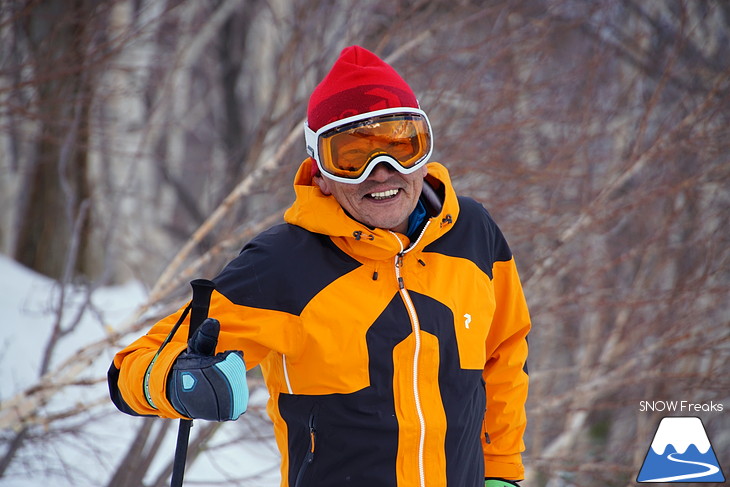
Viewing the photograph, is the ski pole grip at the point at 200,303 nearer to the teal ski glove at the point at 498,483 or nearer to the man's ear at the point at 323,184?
the man's ear at the point at 323,184

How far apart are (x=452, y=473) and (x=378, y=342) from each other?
436mm

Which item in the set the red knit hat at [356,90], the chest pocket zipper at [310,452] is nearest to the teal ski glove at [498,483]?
the chest pocket zipper at [310,452]

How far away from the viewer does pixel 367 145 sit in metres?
2.11

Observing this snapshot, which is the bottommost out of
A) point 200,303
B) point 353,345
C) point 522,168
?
point 353,345

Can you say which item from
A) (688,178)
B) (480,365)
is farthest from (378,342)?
(688,178)

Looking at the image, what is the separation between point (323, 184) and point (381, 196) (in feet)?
0.69

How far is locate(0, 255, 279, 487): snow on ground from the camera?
3.71 meters

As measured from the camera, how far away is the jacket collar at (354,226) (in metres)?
1.98

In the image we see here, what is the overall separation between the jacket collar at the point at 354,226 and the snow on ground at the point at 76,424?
1.89m

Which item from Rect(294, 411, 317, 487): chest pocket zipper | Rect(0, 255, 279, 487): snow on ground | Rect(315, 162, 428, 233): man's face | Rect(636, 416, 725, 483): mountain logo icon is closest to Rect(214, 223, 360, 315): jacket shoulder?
→ Rect(315, 162, 428, 233): man's face

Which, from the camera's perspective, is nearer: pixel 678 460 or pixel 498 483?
pixel 498 483

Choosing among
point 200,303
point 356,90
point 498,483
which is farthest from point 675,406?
point 200,303

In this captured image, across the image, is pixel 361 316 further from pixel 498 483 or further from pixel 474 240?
pixel 498 483

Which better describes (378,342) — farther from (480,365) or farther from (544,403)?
(544,403)
